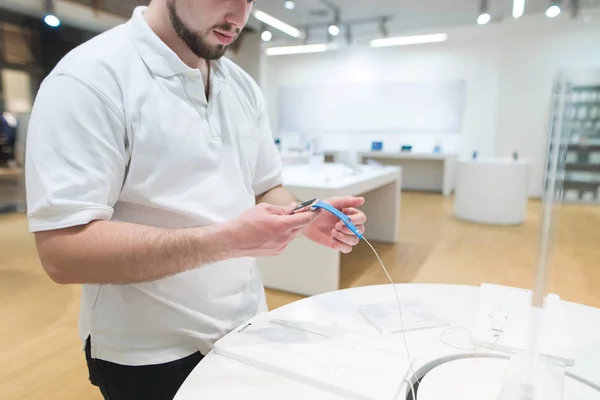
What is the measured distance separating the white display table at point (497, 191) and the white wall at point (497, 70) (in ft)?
5.46

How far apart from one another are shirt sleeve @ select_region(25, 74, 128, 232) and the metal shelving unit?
0.60 metres

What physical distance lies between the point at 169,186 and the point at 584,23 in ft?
22.1

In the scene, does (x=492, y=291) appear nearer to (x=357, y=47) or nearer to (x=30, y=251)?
(x=30, y=251)

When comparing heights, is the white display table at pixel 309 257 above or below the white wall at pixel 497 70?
below

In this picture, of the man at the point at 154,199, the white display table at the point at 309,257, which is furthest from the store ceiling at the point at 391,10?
the man at the point at 154,199

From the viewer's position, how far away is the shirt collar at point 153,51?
712 millimetres

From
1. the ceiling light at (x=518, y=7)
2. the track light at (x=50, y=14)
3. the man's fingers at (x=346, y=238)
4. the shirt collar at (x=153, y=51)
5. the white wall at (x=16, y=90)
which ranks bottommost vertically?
the man's fingers at (x=346, y=238)

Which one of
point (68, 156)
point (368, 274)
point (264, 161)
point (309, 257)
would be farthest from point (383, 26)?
point (68, 156)

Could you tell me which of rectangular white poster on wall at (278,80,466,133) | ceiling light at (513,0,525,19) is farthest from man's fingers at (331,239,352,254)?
rectangular white poster on wall at (278,80,466,133)

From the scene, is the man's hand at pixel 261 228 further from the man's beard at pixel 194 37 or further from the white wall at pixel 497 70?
the white wall at pixel 497 70

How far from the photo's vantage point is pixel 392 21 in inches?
235

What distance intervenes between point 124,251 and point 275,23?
553 cm

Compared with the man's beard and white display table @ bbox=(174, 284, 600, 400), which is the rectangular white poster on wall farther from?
the man's beard

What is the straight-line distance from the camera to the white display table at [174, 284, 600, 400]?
533mm
